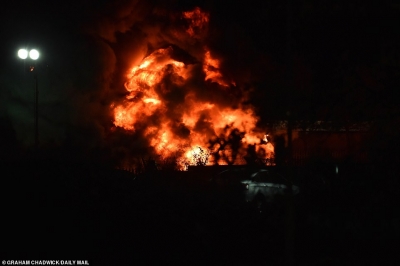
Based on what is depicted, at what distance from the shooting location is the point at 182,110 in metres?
28.1

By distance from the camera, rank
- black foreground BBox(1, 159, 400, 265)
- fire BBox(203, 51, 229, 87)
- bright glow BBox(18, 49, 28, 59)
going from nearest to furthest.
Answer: black foreground BBox(1, 159, 400, 265)
bright glow BBox(18, 49, 28, 59)
fire BBox(203, 51, 229, 87)

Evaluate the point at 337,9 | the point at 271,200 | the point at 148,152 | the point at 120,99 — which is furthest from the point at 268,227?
the point at 120,99

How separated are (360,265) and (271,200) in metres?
2.90

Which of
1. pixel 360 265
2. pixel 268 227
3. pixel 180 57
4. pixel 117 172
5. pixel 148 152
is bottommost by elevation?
pixel 360 265

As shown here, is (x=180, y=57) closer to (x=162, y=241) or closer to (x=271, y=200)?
(x=271, y=200)

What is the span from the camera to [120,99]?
97.3ft

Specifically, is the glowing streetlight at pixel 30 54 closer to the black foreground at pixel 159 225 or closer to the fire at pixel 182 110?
the fire at pixel 182 110

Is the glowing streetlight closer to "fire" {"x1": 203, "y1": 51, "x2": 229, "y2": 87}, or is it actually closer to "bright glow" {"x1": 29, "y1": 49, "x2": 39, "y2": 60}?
"bright glow" {"x1": 29, "y1": 49, "x2": 39, "y2": 60}

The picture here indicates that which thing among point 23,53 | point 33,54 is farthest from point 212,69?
point 23,53

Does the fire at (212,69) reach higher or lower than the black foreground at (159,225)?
higher

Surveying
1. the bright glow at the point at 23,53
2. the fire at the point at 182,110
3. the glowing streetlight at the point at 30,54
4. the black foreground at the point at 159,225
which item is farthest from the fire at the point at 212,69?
the black foreground at the point at 159,225

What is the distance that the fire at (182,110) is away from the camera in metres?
27.3

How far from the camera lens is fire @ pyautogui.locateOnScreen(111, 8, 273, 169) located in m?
27.3

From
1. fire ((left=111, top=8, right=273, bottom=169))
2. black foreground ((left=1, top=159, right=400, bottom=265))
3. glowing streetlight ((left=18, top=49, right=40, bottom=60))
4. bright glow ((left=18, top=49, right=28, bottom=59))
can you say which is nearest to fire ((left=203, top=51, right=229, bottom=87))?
fire ((left=111, top=8, right=273, bottom=169))
